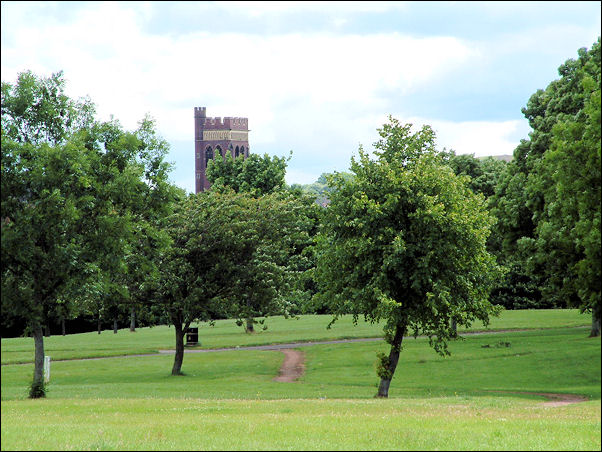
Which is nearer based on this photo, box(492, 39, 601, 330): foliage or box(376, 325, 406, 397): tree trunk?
box(492, 39, 601, 330): foliage

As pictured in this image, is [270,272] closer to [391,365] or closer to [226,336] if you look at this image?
[391,365]

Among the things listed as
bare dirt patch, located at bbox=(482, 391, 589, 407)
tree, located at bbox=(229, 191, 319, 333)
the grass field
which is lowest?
bare dirt patch, located at bbox=(482, 391, 589, 407)

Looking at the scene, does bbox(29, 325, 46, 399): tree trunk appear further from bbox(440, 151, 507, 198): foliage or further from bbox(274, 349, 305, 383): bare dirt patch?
bbox(440, 151, 507, 198): foliage

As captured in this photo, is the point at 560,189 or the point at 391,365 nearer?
the point at 560,189

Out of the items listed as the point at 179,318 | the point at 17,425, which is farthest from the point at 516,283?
the point at 17,425

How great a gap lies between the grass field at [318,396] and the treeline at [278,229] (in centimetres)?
Answer: 356

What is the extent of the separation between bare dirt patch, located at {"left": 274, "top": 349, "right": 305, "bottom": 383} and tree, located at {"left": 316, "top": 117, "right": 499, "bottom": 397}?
12128 millimetres

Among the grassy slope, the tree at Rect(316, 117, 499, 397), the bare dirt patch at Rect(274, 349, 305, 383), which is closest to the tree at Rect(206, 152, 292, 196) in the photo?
the grassy slope

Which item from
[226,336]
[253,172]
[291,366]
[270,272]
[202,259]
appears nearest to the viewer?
[202,259]

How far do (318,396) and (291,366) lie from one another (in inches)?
620

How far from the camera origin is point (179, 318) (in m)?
49.9

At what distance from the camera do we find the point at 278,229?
53531 mm

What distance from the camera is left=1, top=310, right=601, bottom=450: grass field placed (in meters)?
18.4

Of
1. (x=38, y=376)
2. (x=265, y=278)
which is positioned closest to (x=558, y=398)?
(x=265, y=278)
